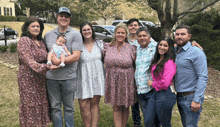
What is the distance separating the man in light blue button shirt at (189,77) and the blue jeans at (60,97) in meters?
1.73

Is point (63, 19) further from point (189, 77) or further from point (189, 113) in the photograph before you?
point (189, 113)

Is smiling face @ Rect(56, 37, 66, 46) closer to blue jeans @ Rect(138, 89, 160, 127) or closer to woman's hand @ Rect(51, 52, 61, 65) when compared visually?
woman's hand @ Rect(51, 52, 61, 65)

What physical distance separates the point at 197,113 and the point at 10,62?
10.2m

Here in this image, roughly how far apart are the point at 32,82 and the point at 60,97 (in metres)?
0.54

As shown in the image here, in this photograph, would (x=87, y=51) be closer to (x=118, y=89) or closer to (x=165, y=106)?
(x=118, y=89)

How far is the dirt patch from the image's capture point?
22.8ft

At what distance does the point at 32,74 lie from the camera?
3.11 meters

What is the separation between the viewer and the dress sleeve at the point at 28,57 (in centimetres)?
294

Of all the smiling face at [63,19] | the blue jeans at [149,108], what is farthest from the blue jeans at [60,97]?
the blue jeans at [149,108]

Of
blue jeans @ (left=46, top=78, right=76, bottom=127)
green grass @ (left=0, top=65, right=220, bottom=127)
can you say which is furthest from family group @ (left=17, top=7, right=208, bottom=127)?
green grass @ (left=0, top=65, right=220, bottom=127)

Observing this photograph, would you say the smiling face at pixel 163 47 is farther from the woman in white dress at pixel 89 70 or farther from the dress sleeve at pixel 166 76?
the woman in white dress at pixel 89 70

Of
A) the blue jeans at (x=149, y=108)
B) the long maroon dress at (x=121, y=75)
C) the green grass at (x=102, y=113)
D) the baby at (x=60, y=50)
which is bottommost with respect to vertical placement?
the green grass at (x=102, y=113)

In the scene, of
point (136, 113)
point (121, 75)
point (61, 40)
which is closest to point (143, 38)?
point (121, 75)

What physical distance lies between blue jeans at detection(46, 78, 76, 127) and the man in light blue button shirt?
5.66 ft
